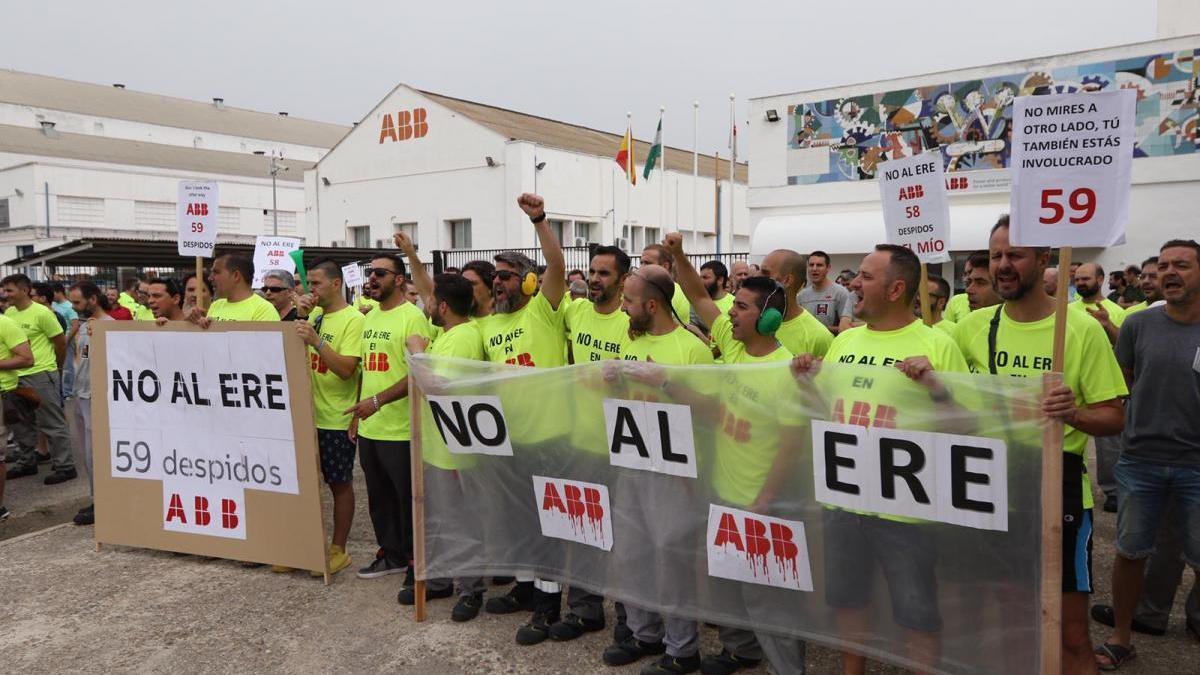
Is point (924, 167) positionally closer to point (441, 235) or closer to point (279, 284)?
point (279, 284)

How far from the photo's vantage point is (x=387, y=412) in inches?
201

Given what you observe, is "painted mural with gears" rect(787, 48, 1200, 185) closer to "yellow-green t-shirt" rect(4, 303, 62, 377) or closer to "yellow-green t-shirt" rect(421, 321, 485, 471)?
"yellow-green t-shirt" rect(421, 321, 485, 471)

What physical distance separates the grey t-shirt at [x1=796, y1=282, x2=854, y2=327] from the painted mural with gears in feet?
28.3

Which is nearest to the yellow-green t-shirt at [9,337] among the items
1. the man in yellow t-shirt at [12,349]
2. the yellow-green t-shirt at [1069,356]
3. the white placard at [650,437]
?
the man in yellow t-shirt at [12,349]

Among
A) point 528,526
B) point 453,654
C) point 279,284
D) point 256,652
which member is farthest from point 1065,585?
point 279,284

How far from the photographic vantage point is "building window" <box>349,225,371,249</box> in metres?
34.3

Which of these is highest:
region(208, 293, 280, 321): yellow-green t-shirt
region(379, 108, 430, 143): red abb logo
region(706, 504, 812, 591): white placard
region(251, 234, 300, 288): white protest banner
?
region(379, 108, 430, 143): red abb logo

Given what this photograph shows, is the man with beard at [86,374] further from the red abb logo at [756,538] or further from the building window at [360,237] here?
the building window at [360,237]

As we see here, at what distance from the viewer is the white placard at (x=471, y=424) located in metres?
4.36

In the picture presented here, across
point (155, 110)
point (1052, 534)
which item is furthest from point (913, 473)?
point (155, 110)

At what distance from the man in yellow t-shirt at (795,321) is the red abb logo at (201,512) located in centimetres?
368

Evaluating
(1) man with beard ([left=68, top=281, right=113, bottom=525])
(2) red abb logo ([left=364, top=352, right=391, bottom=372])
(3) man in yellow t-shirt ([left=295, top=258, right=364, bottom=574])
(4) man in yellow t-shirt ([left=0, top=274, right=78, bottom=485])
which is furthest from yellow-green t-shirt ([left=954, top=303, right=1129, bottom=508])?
(4) man in yellow t-shirt ([left=0, top=274, right=78, bottom=485])

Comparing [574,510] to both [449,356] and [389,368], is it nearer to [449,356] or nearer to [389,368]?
[449,356]

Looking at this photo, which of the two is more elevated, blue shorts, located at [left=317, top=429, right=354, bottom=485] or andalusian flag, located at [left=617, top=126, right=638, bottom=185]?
andalusian flag, located at [left=617, top=126, right=638, bottom=185]
